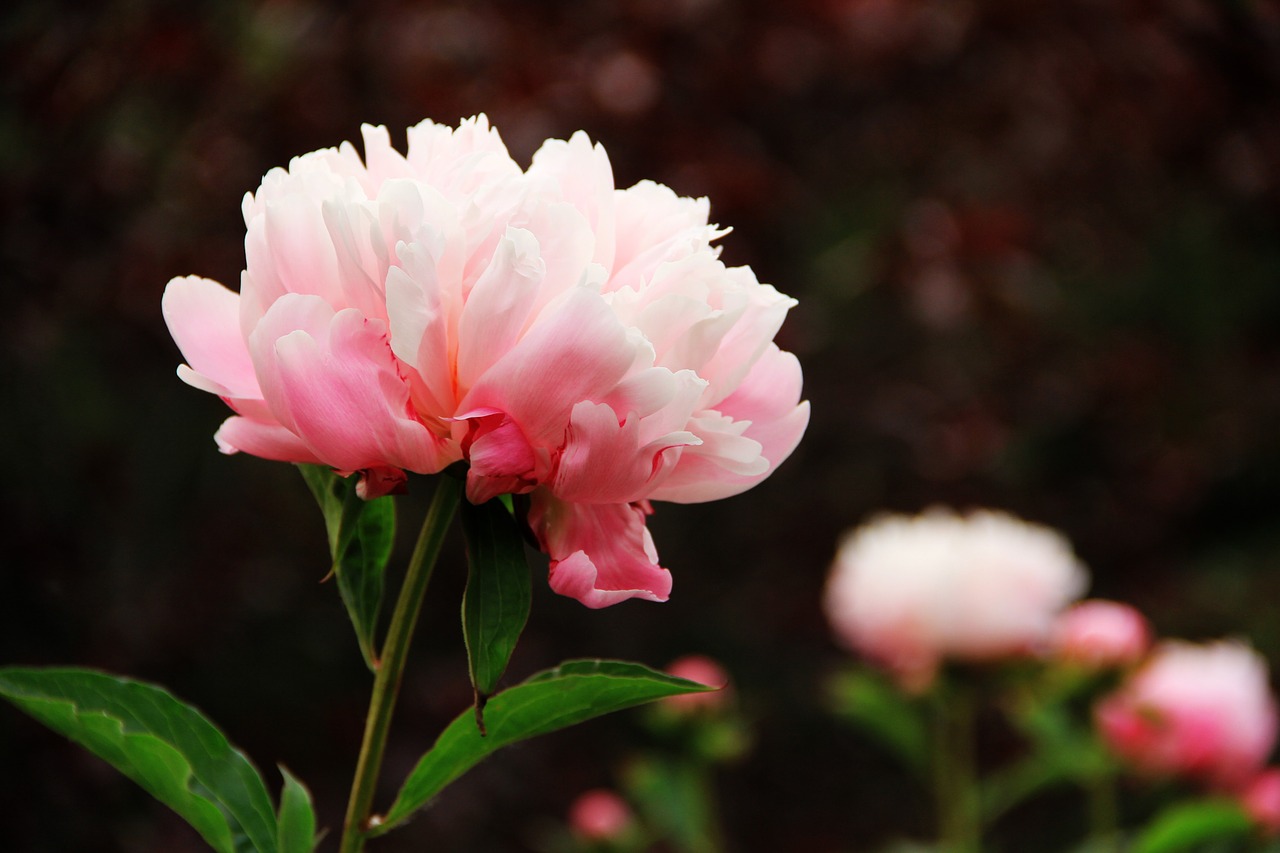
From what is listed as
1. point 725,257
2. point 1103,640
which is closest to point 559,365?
point 1103,640

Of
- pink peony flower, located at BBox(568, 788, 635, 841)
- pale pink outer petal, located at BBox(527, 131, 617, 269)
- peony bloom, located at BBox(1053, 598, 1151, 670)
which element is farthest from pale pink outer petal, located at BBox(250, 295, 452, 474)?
peony bloom, located at BBox(1053, 598, 1151, 670)

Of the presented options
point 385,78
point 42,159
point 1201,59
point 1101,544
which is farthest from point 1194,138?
point 42,159

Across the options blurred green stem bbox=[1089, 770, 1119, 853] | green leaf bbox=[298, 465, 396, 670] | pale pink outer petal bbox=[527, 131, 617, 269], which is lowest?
green leaf bbox=[298, 465, 396, 670]

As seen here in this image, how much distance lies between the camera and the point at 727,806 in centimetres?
370

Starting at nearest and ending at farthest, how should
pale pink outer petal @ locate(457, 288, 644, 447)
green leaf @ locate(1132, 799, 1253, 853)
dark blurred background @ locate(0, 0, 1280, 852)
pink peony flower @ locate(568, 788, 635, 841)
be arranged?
pale pink outer petal @ locate(457, 288, 644, 447) → green leaf @ locate(1132, 799, 1253, 853) → pink peony flower @ locate(568, 788, 635, 841) → dark blurred background @ locate(0, 0, 1280, 852)

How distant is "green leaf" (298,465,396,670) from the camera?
1.78 ft

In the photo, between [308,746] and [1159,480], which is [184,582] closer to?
[308,746]

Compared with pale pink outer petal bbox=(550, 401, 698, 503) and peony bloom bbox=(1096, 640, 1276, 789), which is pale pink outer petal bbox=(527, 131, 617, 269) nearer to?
pale pink outer petal bbox=(550, 401, 698, 503)

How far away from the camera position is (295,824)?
55 centimetres

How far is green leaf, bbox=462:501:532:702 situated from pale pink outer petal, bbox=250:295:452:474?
0.04 metres

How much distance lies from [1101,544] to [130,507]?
9.32 ft

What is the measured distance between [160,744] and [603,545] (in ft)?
0.65

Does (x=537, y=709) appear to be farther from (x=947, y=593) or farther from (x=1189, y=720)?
(x=1189, y=720)

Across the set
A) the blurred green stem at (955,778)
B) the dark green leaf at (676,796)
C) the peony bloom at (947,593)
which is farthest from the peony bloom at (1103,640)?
the dark green leaf at (676,796)
